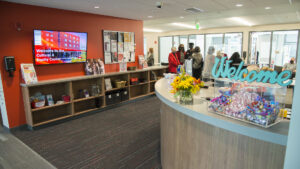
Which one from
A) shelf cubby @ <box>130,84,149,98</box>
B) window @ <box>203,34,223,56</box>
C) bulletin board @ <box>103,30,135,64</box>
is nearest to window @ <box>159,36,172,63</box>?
window @ <box>203,34,223,56</box>

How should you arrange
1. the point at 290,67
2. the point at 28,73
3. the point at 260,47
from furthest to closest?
the point at 260,47 → the point at 28,73 → the point at 290,67

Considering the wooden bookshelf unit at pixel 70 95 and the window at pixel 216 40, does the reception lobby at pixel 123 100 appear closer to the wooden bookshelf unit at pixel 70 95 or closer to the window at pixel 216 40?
the wooden bookshelf unit at pixel 70 95

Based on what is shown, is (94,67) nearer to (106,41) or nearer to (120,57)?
(106,41)

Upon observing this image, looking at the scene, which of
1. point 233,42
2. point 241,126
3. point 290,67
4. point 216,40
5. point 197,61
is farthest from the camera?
point 216,40

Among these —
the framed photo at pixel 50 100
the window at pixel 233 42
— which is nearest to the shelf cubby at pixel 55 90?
the framed photo at pixel 50 100

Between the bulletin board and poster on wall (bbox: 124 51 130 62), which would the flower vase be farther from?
poster on wall (bbox: 124 51 130 62)

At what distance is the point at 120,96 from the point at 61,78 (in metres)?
1.72

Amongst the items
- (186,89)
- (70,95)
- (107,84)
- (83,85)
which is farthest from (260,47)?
(186,89)

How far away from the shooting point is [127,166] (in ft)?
8.84

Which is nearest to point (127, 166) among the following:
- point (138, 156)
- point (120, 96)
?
point (138, 156)

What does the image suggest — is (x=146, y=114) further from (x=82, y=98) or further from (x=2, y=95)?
(x=2, y=95)

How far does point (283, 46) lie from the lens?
1023cm

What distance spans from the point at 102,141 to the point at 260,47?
10.8m

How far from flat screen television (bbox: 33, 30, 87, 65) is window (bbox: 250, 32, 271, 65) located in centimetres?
979
